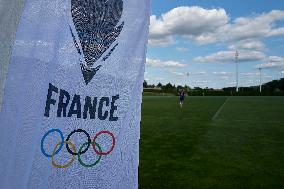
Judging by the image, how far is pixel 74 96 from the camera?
216 cm

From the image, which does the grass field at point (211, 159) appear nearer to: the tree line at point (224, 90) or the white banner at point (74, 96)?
the white banner at point (74, 96)

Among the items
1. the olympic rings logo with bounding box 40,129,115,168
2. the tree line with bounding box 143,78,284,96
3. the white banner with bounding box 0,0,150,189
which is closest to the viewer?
the white banner with bounding box 0,0,150,189

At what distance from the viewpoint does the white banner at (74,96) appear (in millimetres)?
1908

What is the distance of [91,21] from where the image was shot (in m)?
2.24

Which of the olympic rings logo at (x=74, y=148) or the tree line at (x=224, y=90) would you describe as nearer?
the olympic rings logo at (x=74, y=148)

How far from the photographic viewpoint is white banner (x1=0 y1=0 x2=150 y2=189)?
1908 mm

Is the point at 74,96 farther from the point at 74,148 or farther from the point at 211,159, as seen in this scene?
the point at 211,159

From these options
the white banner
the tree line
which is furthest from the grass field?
the tree line

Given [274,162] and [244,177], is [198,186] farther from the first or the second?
[274,162]

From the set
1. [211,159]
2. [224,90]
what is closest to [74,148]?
[211,159]

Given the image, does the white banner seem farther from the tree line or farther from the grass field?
the tree line

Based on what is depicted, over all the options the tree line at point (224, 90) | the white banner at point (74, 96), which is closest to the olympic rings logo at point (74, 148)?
the white banner at point (74, 96)

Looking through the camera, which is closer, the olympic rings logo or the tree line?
the olympic rings logo

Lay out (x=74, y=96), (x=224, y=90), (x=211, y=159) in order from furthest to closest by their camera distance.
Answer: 1. (x=224, y=90)
2. (x=211, y=159)
3. (x=74, y=96)
